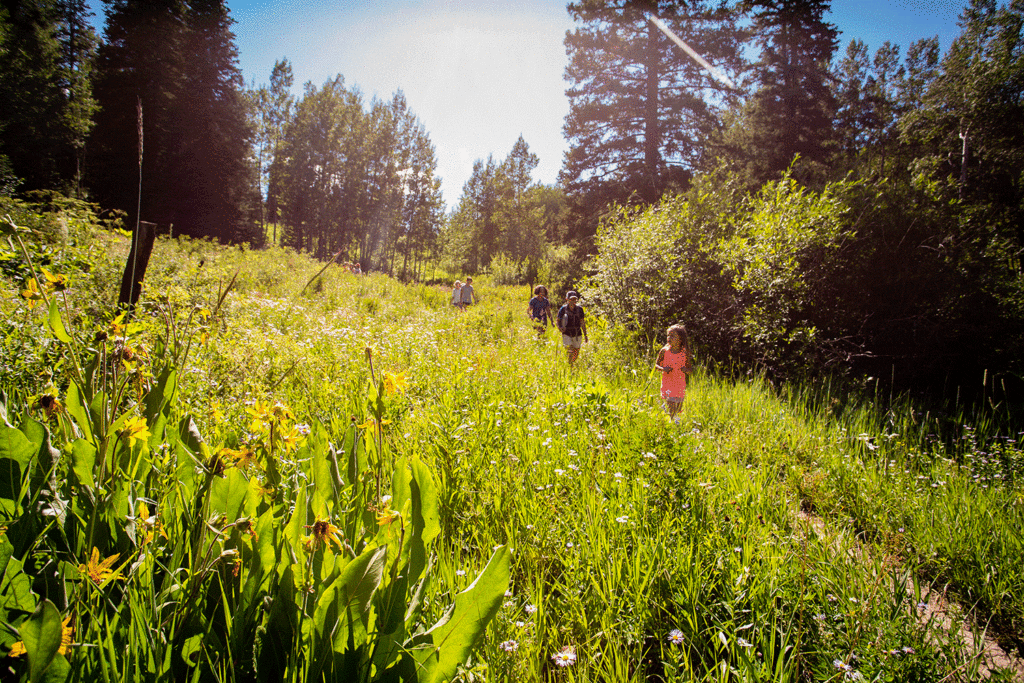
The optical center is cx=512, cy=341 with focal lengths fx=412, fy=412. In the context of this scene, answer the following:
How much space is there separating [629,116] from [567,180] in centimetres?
393

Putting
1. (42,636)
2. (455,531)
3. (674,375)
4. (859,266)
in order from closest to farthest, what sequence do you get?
(42,636)
(455,531)
(674,375)
(859,266)

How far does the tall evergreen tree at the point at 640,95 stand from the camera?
17719 mm

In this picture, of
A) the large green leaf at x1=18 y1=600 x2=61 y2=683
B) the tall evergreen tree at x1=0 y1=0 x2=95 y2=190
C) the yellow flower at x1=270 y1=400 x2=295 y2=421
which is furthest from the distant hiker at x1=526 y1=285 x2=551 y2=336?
the tall evergreen tree at x1=0 y1=0 x2=95 y2=190

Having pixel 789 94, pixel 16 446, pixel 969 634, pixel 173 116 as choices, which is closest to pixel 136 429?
pixel 16 446

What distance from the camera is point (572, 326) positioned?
23.1ft

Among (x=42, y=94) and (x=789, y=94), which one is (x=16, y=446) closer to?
(x=789, y=94)

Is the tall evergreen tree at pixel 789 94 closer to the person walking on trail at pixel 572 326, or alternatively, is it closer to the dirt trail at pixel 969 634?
the person walking on trail at pixel 572 326

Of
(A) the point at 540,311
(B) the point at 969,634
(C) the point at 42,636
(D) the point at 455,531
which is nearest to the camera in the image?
(C) the point at 42,636

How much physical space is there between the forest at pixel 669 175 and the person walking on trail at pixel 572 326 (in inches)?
65.8

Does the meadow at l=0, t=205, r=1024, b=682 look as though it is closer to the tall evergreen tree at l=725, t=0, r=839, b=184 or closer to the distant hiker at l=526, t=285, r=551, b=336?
the distant hiker at l=526, t=285, r=551, b=336

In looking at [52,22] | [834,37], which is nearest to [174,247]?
[52,22]

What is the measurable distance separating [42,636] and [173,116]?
30.6 metres

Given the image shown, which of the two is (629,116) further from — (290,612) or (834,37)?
(290,612)

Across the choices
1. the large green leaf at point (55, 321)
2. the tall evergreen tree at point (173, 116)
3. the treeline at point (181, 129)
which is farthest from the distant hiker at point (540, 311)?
the tall evergreen tree at point (173, 116)
